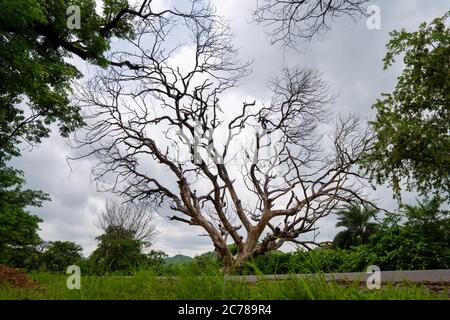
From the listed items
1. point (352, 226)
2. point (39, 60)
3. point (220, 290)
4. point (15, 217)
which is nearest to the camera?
point (220, 290)

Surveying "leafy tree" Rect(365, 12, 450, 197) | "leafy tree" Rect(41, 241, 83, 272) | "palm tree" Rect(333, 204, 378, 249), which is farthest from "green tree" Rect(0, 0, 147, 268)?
"palm tree" Rect(333, 204, 378, 249)

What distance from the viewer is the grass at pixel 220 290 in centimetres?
314

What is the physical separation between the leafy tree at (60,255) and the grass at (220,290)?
824 inches

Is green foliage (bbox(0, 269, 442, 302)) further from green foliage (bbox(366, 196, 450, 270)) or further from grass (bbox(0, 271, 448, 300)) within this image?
green foliage (bbox(366, 196, 450, 270))

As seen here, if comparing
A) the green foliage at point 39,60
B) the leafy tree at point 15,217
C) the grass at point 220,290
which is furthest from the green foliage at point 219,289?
the leafy tree at point 15,217

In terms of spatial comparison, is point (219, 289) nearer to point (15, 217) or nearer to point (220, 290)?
point (220, 290)

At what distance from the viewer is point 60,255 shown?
1001 inches

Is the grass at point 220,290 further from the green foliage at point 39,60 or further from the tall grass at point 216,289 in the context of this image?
the green foliage at point 39,60

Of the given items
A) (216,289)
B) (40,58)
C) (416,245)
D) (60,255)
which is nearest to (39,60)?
(40,58)

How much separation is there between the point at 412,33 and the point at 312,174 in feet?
23.1

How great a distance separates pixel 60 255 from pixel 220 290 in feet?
81.5

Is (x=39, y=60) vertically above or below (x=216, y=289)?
above
